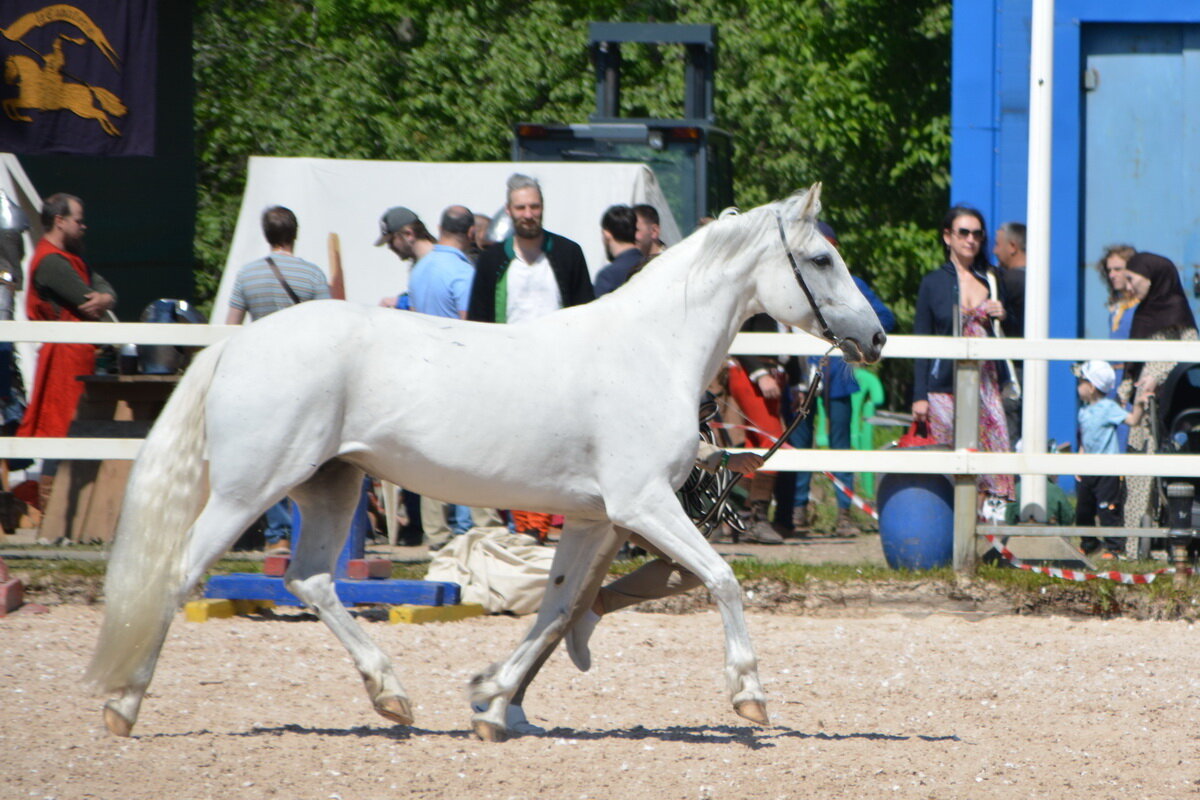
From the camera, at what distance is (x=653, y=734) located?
5.64 metres

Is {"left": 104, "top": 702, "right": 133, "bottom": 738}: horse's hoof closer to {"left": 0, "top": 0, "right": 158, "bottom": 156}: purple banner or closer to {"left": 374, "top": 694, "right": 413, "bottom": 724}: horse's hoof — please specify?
{"left": 374, "top": 694, "right": 413, "bottom": 724}: horse's hoof

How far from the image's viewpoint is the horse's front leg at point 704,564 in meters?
5.29

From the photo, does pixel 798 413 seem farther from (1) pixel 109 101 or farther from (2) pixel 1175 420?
(1) pixel 109 101

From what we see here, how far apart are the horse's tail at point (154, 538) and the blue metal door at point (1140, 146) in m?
9.51

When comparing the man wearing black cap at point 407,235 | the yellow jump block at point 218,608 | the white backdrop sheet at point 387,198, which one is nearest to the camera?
the yellow jump block at point 218,608

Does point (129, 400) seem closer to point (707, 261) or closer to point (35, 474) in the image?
point (35, 474)

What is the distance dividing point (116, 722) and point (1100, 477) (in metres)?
6.90

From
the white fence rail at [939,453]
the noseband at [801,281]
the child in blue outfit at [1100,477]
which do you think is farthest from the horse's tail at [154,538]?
the child in blue outfit at [1100,477]

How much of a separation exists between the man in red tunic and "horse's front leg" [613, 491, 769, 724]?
5.30m

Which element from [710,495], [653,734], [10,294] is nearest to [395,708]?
[653,734]

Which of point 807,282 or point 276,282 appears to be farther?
point 276,282

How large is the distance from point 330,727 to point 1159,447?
5.62 metres

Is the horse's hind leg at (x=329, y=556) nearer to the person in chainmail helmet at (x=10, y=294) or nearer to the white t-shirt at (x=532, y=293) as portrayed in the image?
the white t-shirt at (x=532, y=293)

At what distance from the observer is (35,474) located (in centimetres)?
1145
